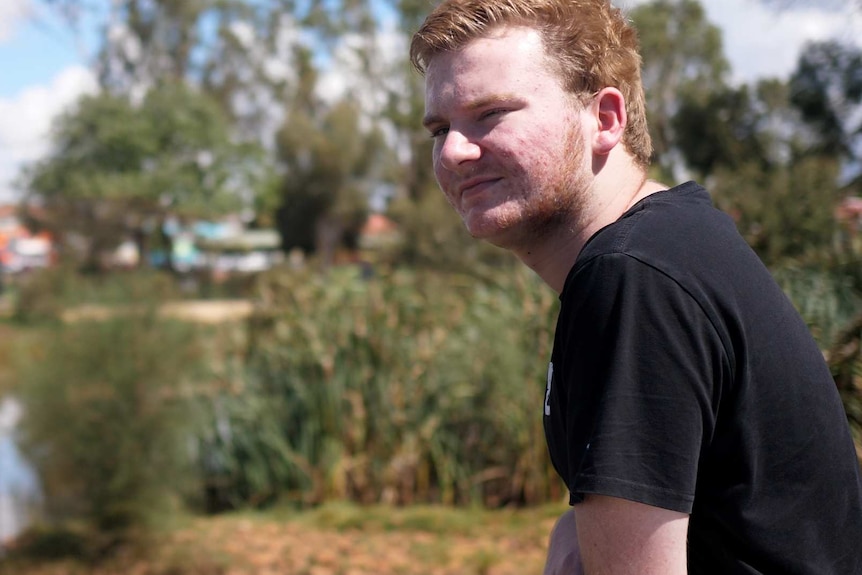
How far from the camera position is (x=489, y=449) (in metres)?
6.05

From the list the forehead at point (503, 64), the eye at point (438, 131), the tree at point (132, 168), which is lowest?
the eye at point (438, 131)

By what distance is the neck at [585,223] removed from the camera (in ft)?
4.49

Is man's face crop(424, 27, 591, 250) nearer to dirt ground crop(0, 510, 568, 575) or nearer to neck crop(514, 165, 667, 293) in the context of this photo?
neck crop(514, 165, 667, 293)

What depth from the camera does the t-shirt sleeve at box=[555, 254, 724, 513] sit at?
42.5 inches

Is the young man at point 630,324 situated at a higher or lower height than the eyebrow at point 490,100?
lower

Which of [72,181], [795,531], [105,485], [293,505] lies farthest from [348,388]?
[72,181]

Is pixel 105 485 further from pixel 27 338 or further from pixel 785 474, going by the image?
pixel 785 474

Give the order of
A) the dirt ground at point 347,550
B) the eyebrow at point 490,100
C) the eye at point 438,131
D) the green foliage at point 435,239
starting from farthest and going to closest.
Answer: the green foliage at point 435,239, the dirt ground at point 347,550, the eye at point 438,131, the eyebrow at point 490,100

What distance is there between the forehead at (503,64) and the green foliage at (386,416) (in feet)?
14.7

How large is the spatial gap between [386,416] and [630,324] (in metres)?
5.02

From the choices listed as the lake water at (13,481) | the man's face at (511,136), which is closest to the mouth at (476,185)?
the man's face at (511,136)

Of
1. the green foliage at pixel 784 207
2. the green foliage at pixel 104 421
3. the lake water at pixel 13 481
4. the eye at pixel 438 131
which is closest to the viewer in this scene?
the eye at pixel 438 131

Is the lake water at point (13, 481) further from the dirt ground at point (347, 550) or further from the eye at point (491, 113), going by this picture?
the eye at point (491, 113)

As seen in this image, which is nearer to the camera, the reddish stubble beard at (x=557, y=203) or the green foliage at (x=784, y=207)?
the reddish stubble beard at (x=557, y=203)
